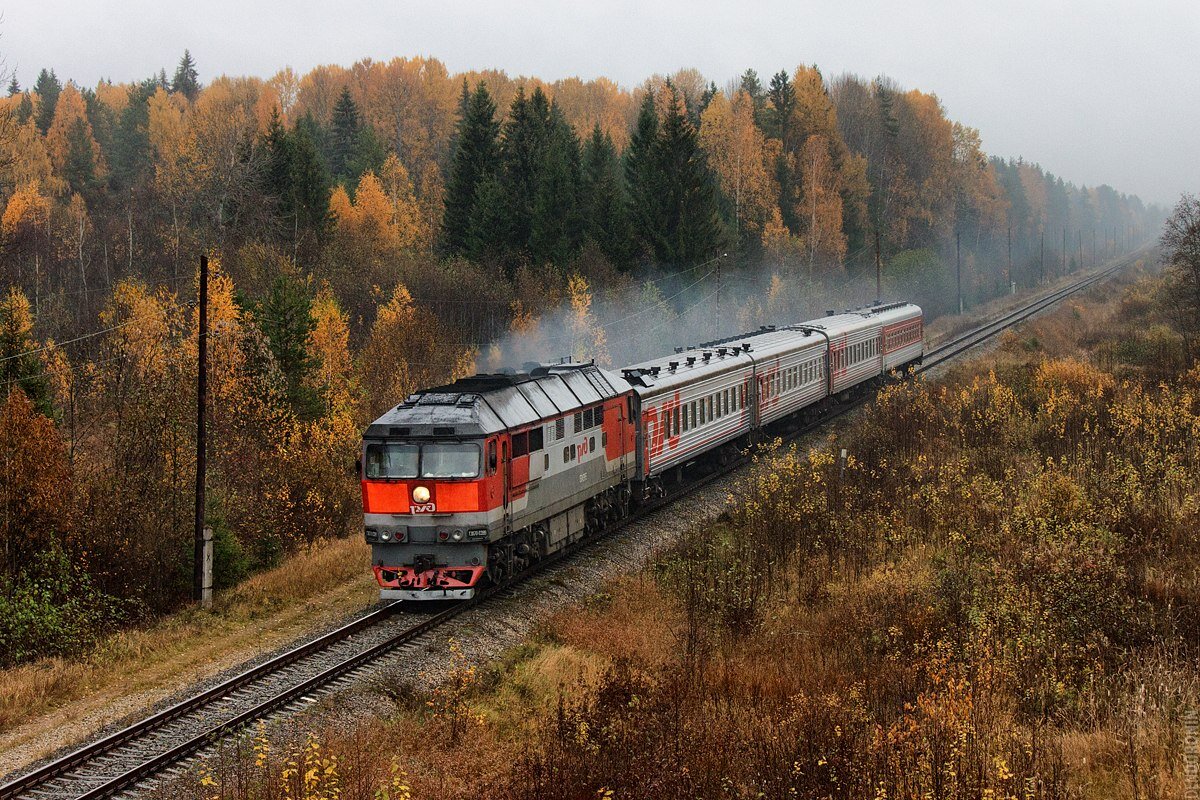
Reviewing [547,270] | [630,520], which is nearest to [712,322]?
[547,270]

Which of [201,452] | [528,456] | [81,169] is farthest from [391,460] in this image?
Answer: [81,169]

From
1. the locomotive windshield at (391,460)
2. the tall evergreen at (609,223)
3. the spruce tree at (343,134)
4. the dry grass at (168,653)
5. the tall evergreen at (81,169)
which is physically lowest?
the dry grass at (168,653)

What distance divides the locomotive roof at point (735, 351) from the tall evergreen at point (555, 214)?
62.6 ft

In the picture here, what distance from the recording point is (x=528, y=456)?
18688mm

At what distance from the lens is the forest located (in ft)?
71.1

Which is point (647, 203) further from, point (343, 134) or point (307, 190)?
point (343, 134)

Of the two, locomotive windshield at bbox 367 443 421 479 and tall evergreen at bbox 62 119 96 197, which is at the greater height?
tall evergreen at bbox 62 119 96 197

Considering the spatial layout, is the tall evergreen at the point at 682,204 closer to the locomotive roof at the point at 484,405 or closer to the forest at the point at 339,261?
the forest at the point at 339,261

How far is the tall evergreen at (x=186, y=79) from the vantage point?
13175cm

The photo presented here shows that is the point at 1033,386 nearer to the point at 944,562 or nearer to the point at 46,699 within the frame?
the point at 944,562

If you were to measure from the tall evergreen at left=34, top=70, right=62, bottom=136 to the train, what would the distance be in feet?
329

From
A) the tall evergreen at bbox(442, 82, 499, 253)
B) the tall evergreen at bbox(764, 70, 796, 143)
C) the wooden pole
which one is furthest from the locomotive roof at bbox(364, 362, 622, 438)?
the tall evergreen at bbox(764, 70, 796, 143)

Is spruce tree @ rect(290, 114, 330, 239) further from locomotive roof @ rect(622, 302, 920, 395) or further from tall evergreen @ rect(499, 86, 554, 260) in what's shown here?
locomotive roof @ rect(622, 302, 920, 395)

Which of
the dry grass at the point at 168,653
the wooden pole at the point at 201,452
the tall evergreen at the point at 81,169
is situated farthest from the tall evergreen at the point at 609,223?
the tall evergreen at the point at 81,169
